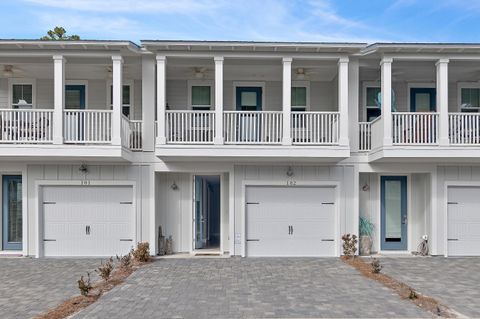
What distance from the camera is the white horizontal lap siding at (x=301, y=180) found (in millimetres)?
13336

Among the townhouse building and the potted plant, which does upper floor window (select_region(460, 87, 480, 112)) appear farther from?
the potted plant

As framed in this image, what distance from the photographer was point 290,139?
41.4 feet

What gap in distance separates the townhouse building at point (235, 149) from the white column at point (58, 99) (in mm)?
39

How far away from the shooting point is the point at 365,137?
1377cm

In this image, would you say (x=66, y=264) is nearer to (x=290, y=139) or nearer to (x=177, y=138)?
(x=177, y=138)

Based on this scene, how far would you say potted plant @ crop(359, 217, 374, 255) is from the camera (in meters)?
13.5

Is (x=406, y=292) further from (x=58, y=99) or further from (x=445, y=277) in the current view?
(x=58, y=99)

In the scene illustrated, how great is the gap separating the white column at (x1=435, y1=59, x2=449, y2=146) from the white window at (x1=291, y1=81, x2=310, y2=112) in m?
4.09

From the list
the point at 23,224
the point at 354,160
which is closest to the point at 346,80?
the point at 354,160

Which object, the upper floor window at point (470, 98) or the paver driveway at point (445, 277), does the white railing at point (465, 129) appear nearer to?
the upper floor window at point (470, 98)

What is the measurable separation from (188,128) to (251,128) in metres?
1.87

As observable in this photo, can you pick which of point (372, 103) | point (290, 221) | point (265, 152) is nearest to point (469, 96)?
point (372, 103)

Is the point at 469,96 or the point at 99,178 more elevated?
the point at 469,96

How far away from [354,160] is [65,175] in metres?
8.97
